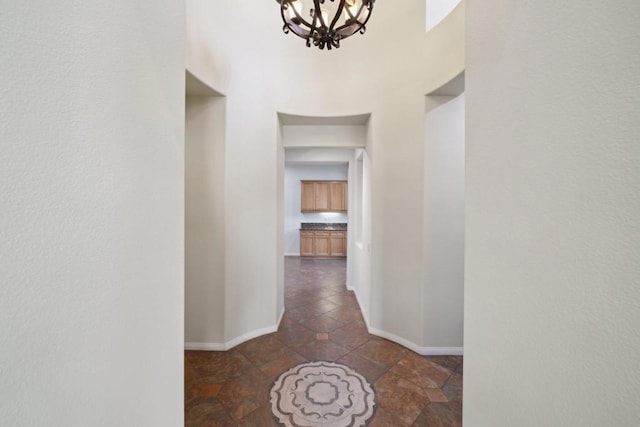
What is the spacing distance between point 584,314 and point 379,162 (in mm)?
2377

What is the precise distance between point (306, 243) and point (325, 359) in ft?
15.6

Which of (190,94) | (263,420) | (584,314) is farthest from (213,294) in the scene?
(584,314)

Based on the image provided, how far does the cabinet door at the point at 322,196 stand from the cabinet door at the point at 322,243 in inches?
29.5

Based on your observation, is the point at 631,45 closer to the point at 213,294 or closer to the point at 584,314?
the point at 584,314

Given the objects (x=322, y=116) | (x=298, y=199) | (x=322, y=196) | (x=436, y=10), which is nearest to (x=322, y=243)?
(x=322, y=196)

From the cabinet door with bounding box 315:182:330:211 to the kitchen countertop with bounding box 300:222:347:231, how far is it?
1.76ft

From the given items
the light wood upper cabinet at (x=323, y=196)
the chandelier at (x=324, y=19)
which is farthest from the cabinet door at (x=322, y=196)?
the chandelier at (x=324, y=19)

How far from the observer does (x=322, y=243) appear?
691 centimetres

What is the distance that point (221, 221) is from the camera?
94.5 inches

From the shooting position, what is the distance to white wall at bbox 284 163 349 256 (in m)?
7.09

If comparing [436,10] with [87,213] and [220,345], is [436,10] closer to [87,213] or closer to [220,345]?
[87,213]

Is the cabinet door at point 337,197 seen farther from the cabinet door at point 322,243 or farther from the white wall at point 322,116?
the white wall at point 322,116

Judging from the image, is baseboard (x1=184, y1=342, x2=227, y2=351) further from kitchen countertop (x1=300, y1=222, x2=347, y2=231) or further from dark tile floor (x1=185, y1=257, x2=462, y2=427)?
kitchen countertop (x1=300, y1=222, x2=347, y2=231)

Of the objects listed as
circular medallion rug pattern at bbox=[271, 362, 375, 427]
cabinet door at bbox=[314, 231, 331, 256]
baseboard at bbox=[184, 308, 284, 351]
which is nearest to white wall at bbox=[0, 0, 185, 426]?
circular medallion rug pattern at bbox=[271, 362, 375, 427]
